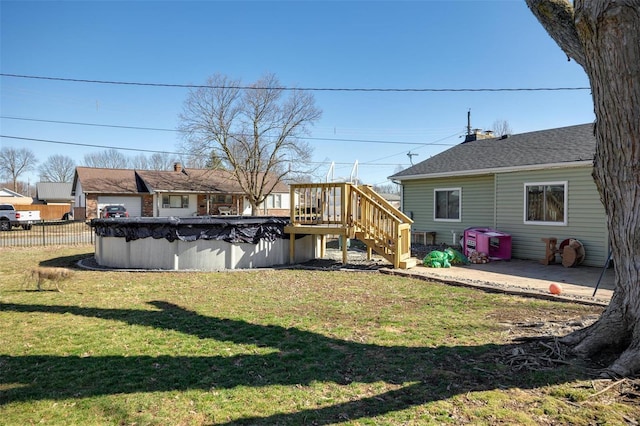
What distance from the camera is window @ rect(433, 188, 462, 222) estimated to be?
1299 cm

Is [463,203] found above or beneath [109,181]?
beneath

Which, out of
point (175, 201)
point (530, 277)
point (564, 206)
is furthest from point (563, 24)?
point (175, 201)

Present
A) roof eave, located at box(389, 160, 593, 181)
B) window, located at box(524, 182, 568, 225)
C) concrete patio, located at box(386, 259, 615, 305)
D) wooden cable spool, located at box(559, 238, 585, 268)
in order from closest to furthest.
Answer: concrete patio, located at box(386, 259, 615, 305) → wooden cable spool, located at box(559, 238, 585, 268) → roof eave, located at box(389, 160, 593, 181) → window, located at box(524, 182, 568, 225)

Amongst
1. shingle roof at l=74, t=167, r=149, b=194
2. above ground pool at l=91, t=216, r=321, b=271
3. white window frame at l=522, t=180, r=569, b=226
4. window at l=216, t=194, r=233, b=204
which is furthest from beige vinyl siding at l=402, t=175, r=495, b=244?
shingle roof at l=74, t=167, r=149, b=194

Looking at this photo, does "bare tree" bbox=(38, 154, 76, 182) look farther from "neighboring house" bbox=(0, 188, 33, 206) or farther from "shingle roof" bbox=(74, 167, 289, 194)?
"shingle roof" bbox=(74, 167, 289, 194)

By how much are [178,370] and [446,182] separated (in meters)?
11.6

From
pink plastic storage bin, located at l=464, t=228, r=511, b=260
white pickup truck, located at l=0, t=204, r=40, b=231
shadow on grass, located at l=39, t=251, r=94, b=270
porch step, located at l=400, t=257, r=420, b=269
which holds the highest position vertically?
white pickup truck, located at l=0, t=204, r=40, b=231

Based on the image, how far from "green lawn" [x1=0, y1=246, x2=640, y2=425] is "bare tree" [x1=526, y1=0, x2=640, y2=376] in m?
0.45

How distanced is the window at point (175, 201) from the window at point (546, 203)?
958 inches

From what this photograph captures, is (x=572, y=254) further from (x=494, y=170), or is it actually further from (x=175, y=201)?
(x=175, y=201)

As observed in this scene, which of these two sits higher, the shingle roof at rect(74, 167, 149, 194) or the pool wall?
the shingle roof at rect(74, 167, 149, 194)

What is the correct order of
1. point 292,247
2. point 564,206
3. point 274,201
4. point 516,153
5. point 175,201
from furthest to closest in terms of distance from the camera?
point 274,201 < point 175,201 < point 516,153 < point 564,206 < point 292,247

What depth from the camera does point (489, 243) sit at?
10.9m

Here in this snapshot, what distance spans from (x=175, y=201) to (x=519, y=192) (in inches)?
963
